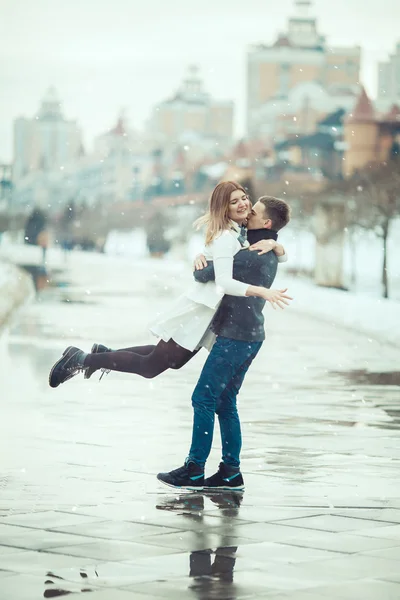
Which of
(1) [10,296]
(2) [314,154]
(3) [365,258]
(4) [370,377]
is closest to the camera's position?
(4) [370,377]

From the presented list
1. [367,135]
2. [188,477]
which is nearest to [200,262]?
[188,477]

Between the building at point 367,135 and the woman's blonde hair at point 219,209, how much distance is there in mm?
87788

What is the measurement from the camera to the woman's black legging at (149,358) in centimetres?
877

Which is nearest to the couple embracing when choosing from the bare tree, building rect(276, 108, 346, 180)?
the bare tree

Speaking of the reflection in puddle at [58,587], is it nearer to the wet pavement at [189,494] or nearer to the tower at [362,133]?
the wet pavement at [189,494]

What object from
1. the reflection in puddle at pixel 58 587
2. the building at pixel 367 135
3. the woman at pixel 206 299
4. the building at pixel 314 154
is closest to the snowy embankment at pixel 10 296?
the woman at pixel 206 299

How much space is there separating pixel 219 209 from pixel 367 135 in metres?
95.4

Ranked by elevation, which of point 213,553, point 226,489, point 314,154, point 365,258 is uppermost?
point 213,553

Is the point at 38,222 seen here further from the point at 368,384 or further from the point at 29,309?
the point at 368,384

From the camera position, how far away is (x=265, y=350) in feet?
68.6

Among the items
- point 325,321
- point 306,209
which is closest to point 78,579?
point 325,321

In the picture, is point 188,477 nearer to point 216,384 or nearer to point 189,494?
point 189,494

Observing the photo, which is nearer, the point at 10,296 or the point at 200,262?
the point at 200,262

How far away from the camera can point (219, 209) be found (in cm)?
859
